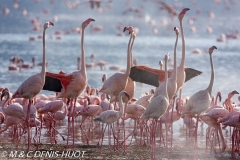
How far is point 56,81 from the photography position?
8.17 metres

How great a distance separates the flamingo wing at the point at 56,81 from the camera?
8109 mm

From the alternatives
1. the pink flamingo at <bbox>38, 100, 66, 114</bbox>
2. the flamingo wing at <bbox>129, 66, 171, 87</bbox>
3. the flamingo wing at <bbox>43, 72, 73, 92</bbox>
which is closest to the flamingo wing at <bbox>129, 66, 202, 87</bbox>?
the flamingo wing at <bbox>129, 66, 171, 87</bbox>

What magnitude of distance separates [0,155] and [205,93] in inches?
114

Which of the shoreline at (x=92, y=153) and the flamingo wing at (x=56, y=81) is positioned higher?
the flamingo wing at (x=56, y=81)

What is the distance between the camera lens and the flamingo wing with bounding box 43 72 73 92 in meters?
8.11

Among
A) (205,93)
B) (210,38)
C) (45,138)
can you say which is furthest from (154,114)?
(210,38)

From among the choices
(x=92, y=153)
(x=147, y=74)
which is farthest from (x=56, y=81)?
(x=147, y=74)

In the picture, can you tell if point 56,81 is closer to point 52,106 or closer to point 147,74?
point 52,106

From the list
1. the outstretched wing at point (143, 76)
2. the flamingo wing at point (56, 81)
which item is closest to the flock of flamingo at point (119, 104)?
the flamingo wing at point (56, 81)

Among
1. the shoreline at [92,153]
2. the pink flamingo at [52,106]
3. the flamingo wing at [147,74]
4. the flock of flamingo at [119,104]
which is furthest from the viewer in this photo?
the pink flamingo at [52,106]

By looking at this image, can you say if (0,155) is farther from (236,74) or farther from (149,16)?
(149,16)

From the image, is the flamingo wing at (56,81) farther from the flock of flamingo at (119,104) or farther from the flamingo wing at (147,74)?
the flamingo wing at (147,74)

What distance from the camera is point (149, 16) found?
56.7m

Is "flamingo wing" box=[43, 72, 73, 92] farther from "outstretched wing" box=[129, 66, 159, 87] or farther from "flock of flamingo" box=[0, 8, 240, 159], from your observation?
"outstretched wing" box=[129, 66, 159, 87]
